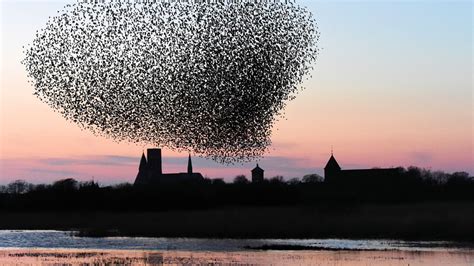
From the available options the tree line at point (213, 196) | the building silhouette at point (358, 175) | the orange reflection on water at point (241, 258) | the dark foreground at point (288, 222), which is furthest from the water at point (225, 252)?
the building silhouette at point (358, 175)

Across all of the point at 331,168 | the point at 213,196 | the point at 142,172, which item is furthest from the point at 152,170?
the point at 213,196

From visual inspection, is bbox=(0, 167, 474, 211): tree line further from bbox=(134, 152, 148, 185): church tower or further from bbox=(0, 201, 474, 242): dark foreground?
bbox=(134, 152, 148, 185): church tower

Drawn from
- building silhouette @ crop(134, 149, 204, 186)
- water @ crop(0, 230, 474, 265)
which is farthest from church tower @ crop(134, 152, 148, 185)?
water @ crop(0, 230, 474, 265)

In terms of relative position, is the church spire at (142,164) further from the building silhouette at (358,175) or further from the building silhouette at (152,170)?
the building silhouette at (358,175)

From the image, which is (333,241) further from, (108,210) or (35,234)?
(108,210)

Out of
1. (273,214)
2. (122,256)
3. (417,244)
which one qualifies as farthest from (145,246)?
(273,214)
